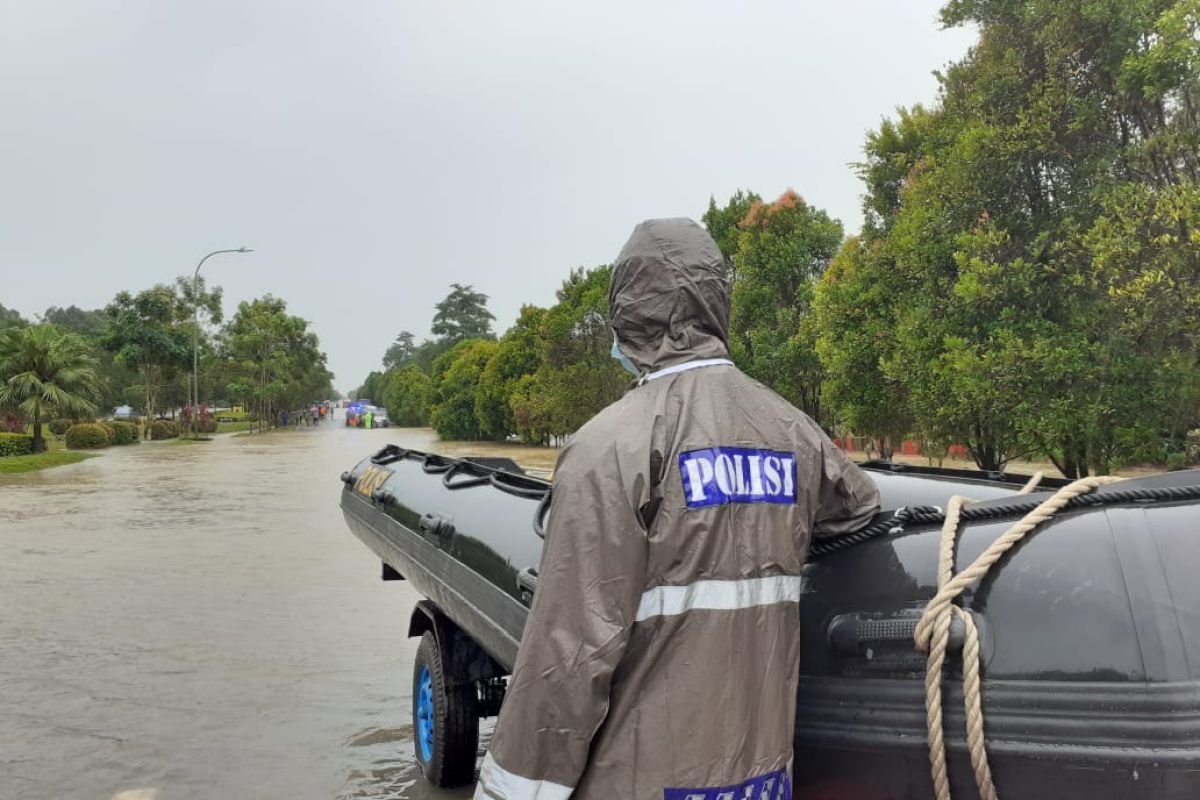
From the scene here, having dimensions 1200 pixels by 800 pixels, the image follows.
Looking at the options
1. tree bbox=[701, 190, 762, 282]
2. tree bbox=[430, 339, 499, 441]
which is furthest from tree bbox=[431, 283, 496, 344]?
tree bbox=[701, 190, 762, 282]

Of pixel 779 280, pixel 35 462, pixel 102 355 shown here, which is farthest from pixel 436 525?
pixel 102 355

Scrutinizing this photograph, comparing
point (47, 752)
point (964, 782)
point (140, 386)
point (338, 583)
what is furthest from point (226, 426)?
point (964, 782)

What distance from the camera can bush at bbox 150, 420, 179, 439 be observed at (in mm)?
42094

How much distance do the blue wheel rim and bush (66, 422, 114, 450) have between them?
112 feet

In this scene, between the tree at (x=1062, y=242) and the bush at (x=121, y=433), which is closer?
the tree at (x=1062, y=242)

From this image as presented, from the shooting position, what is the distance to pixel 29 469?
963 inches

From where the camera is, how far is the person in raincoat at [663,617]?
1745mm

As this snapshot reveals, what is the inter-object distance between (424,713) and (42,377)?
33.5m

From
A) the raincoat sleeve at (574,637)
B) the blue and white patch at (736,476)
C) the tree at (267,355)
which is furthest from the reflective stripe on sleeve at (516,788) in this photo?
the tree at (267,355)

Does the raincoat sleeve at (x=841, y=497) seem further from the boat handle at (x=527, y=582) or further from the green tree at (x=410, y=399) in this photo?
the green tree at (x=410, y=399)

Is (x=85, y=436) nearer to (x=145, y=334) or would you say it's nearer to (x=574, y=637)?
(x=145, y=334)

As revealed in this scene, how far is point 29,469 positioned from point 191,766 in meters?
23.7

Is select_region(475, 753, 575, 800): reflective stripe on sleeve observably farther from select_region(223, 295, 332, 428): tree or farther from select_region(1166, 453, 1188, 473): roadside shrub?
select_region(223, 295, 332, 428): tree

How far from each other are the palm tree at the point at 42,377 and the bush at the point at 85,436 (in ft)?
2.05
